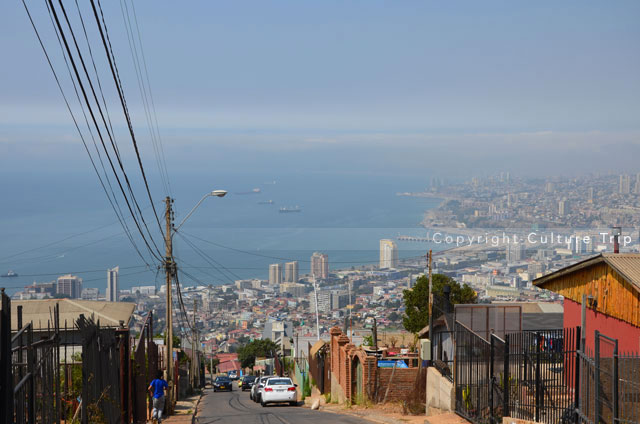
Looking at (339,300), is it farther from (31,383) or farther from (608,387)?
(31,383)

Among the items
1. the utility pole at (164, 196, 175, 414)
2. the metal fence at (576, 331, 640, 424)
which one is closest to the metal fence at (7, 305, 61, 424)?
the metal fence at (576, 331, 640, 424)

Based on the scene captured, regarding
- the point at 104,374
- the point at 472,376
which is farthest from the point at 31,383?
the point at 472,376

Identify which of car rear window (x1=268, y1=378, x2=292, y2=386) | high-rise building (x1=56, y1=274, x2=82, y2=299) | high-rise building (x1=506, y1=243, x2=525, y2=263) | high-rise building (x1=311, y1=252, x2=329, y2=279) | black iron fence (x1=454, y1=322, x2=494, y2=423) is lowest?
high-rise building (x1=311, y1=252, x2=329, y2=279)

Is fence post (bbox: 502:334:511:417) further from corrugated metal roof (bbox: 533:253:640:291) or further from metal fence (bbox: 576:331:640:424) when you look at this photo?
corrugated metal roof (bbox: 533:253:640:291)

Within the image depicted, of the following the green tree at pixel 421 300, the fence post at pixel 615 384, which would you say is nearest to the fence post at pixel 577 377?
the fence post at pixel 615 384

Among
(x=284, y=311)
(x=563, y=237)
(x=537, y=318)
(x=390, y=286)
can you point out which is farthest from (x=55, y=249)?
(x=537, y=318)

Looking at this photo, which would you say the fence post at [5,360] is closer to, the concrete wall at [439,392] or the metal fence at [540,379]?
the metal fence at [540,379]
